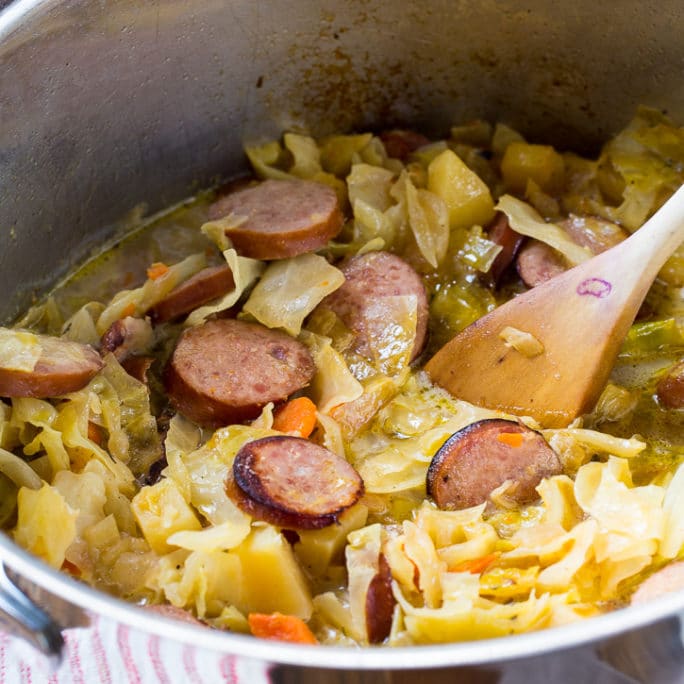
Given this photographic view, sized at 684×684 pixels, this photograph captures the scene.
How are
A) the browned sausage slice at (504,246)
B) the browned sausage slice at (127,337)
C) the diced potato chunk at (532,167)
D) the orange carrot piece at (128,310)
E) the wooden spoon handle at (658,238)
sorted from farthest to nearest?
the diced potato chunk at (532,167), the browned sausage slice at (504,246), the orange carrot piece at (128,310), the browned sausage slice at (127,337), the wooden spoon handle at (658,238)

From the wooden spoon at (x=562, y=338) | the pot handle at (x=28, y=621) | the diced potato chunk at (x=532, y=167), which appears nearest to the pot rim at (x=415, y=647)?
the pot handle at (x=28, y=621)

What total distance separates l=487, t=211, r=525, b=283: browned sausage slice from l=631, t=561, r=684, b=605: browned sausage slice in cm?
138

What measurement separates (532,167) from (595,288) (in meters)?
0.88

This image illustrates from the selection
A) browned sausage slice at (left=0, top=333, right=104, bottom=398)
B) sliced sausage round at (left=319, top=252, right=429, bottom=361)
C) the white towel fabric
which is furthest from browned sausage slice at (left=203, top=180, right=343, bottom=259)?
the white towel fabric

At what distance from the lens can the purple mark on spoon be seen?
10.2 ft

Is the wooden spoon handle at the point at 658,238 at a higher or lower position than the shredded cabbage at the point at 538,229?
higher

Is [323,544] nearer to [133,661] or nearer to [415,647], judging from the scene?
[133,661]

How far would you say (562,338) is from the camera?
10.4ft

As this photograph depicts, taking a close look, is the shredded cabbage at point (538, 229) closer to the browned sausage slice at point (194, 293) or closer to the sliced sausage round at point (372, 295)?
the sliced sausage round at point (372, 295)

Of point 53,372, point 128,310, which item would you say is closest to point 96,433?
point 53,372

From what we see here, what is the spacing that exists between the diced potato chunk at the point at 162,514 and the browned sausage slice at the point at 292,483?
0.14 meters

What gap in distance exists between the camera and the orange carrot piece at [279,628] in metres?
2.41

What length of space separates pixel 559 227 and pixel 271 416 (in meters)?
1.33

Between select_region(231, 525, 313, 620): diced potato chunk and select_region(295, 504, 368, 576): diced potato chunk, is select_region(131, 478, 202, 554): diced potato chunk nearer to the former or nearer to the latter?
select_region(231, 525, 313, 620): diced potato chunk
